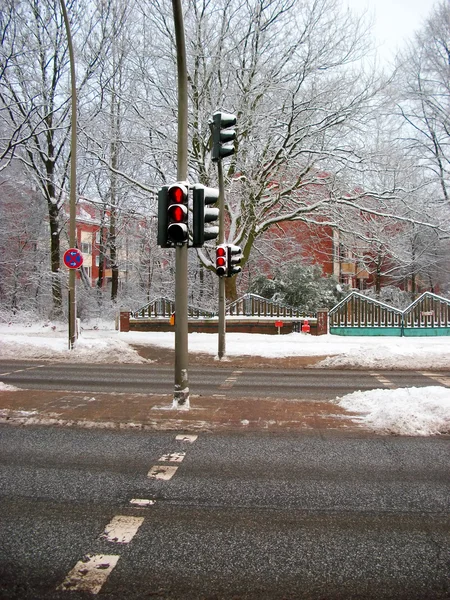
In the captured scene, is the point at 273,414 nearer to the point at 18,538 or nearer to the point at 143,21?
the point at 18,538

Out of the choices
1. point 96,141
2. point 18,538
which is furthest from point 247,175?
point 18,538

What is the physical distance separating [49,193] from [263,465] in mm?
24929

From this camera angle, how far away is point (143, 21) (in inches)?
858

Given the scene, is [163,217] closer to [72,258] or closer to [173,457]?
[173,457]

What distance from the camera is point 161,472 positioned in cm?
530

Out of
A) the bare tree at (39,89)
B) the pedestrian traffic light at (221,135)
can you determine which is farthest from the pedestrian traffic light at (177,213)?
the bare tree at (39,89)

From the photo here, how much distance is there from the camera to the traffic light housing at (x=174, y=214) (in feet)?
24.1

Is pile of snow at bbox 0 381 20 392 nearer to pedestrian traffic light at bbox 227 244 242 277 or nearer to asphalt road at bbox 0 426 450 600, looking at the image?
asphalt road at bbox 0 426 450 600

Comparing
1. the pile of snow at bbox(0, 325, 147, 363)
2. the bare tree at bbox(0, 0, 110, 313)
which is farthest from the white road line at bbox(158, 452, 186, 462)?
the bare tree at bbox(0, 0, 110, 313)

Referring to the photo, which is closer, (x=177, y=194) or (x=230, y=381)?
(x=177, y=194)

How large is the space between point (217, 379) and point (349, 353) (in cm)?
503

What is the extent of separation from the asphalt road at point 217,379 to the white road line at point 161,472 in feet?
13.7

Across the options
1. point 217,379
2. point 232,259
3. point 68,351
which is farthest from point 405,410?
point 68,351

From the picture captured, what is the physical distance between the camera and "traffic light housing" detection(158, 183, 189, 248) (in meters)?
7.36
